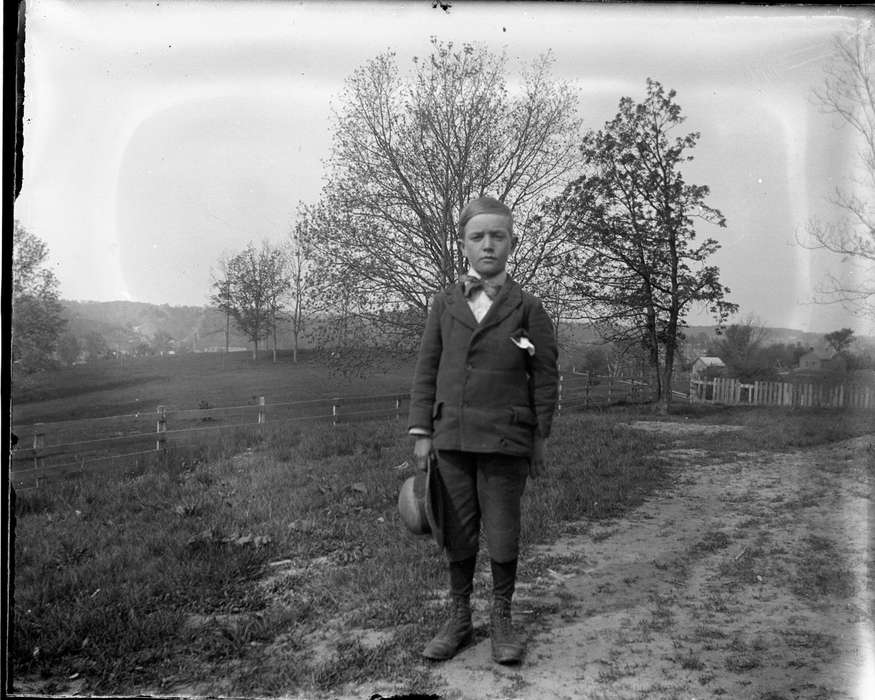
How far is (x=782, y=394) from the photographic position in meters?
5.78

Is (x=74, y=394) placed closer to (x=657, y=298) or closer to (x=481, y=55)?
(x=481, y=55)

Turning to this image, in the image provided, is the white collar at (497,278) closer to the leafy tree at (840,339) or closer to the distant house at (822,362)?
the leafy tree at (840,339)

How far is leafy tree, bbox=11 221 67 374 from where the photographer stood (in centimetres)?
298

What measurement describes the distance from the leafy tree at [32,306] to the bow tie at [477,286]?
224 centimetres

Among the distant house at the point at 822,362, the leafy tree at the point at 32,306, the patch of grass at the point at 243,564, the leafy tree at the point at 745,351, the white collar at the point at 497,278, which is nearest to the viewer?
the patch of grass at the point at 243,564

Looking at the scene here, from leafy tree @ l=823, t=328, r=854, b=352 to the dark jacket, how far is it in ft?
6.52

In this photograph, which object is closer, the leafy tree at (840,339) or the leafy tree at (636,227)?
the leafy tree at (840,339)

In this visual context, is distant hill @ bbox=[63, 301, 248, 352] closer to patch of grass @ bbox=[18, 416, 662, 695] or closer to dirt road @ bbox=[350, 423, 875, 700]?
patch of grass @ bbox=[18, 416, 662, 695]

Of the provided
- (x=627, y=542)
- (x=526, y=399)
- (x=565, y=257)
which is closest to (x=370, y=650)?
(x=526, y=399)

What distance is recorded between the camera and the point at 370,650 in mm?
2578

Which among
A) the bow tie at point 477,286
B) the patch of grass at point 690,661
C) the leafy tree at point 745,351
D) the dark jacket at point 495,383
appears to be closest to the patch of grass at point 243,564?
the patch of grass at point 690,661

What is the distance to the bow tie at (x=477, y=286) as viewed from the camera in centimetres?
273

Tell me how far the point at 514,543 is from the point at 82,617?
2.07 meters

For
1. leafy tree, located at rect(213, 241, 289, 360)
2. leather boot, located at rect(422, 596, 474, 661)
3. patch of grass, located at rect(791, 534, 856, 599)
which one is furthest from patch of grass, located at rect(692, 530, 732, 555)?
leafy tree, located at rect(213, 241, 289, 360)
